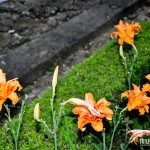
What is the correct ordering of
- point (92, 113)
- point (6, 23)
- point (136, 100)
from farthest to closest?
point (6, 23) < point (136, 100) < point (92, 113)

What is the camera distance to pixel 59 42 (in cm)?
410

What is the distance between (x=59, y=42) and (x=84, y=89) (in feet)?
4.03

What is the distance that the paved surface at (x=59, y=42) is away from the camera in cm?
359

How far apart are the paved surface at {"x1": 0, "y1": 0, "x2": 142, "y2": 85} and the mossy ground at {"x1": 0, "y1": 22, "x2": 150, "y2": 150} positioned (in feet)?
1.61

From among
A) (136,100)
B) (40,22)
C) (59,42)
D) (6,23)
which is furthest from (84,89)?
(6,23)

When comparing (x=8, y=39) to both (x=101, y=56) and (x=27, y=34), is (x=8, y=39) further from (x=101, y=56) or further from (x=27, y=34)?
(x=101, y=56)

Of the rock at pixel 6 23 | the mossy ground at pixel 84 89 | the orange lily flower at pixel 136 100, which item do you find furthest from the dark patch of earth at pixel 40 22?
the orange lily flower at pixel 136 100

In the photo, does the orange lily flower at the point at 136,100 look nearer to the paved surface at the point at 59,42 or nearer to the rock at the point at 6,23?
the paved surface at the point at 59,42

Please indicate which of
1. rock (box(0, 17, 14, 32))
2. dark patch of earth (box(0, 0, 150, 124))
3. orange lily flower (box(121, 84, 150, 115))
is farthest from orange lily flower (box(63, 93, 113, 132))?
rock (box(0, 17, 14, 32))

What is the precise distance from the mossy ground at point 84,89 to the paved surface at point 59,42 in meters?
0.49

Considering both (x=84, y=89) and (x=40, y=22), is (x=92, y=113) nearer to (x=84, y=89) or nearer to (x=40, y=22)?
(x=84, y=89)

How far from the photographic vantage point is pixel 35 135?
2.48m

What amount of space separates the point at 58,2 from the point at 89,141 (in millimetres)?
3449

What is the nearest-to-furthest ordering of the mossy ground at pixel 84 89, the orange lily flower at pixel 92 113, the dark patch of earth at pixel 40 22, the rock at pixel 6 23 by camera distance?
the orange lily flower at pixel 92 113
the mossy ground at pixel 84 89
the dark patch of earth at pixel 40 22
the rock at pixel 6 23
